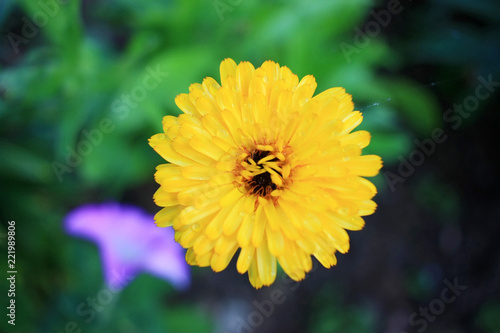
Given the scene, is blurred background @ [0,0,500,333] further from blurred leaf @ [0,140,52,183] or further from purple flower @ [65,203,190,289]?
purple flower @ [65,203,190,289]

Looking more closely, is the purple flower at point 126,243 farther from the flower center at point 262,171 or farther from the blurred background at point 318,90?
the flower center at point 262,171

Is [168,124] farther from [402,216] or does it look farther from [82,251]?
[402,216]

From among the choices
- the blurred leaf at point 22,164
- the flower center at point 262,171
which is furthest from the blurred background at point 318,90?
the flower center at point 262,171

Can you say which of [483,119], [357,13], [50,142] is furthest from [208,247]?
[483,119]

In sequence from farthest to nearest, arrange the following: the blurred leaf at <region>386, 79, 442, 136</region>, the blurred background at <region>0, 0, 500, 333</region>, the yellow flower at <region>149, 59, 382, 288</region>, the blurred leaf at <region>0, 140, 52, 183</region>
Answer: the blurred leaf at <region>386, 79, 442, 136</region> → the blurred leaf at <region>0, 140, 52, 183</region> → the blurred background at <region>0, 0, 500, 333</region> → the yellow flower at <region>149, 59, 382, 288</region>

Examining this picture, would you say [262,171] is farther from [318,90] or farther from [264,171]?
[318,90]

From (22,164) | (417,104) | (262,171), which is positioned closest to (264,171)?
(262,171)

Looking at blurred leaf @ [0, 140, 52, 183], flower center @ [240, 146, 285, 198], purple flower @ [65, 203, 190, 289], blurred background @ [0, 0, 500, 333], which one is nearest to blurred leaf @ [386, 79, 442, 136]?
blurred background @ [0, 0, 500, 333]

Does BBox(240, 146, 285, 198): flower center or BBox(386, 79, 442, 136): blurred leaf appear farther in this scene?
BBox(386, 79, 442, 136): blurred leaf
